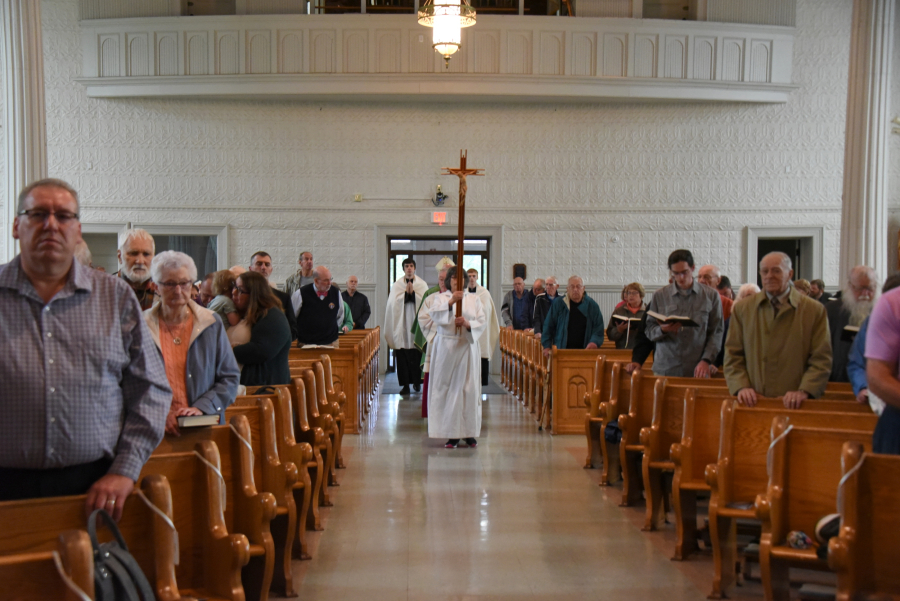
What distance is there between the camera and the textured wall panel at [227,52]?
13109 mm

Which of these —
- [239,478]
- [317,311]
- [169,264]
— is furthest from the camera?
[317,311]

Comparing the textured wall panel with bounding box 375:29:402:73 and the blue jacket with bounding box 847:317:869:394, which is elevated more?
the textured wall panel with bounding box 375:29:402:73

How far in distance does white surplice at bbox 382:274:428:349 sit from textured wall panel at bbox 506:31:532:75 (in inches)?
171

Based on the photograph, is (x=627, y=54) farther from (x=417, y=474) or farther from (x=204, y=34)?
(x=417, y=474)

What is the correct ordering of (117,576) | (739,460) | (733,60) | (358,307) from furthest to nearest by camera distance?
(733,60), (358,307), (739,460), (117,576)

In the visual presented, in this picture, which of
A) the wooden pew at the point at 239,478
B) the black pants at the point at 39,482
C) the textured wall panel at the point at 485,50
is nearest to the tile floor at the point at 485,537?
the wooden pew at the point at 239,478

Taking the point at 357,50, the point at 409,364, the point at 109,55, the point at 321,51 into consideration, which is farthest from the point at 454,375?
the point at 109,55

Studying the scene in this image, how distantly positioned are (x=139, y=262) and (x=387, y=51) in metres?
9.87

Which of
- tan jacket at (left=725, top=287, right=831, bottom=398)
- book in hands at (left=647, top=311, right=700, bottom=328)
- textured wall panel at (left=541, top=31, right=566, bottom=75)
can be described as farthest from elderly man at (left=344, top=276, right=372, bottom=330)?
tan jacket at (left=725, top=287, right=831, bottom=398)

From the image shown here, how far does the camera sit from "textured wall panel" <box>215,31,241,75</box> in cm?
1311

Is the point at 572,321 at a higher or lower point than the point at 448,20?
lower

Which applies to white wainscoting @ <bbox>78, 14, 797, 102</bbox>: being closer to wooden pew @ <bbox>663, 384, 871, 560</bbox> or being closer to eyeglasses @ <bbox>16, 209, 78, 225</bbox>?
wooden pew @ <bbox>663, 384, 871, 560</bbox>

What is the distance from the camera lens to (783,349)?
436cm

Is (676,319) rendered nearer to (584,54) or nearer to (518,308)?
(518,308)
